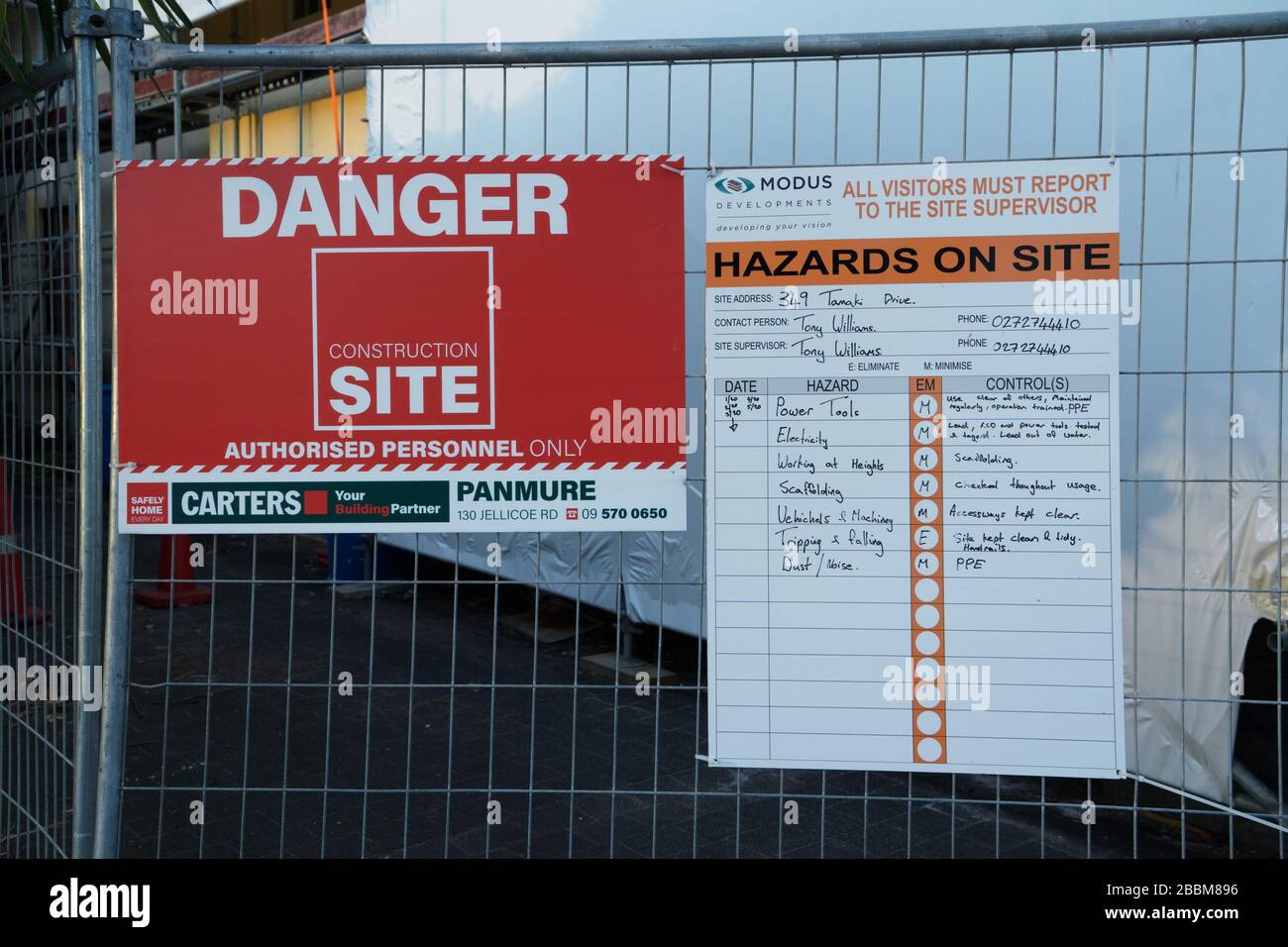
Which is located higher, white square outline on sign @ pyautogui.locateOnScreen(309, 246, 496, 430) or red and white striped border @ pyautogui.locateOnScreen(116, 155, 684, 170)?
red and white striped border @ pyautogui.locateOnScreen(116, 155, 684, 170)

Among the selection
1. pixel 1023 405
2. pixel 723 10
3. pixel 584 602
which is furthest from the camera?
pixel 584 602

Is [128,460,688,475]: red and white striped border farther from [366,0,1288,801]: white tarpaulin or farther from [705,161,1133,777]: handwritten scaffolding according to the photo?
[366,0,1288,801]: white tarpaulin

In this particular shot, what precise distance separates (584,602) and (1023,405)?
4830 mm

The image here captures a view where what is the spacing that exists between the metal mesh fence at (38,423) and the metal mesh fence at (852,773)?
0.23 feet

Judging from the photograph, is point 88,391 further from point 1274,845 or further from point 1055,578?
point 1274,845

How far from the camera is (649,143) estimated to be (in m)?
6.41

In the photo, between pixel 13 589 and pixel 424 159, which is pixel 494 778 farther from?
pixel 424 159

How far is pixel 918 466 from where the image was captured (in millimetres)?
3053

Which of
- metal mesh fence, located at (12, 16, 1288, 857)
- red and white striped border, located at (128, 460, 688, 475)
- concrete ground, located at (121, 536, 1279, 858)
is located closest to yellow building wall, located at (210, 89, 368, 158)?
metal mesh fence, located at (12, 16, 1288, 857)

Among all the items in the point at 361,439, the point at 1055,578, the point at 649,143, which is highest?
the point at 649,143

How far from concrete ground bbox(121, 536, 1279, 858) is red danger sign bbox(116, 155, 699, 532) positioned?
346 millimetres

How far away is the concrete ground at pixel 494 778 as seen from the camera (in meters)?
4.35

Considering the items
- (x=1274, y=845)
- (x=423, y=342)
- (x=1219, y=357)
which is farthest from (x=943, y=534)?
(x=1274, y=845)

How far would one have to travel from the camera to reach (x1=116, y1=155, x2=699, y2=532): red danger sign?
3.10 m
